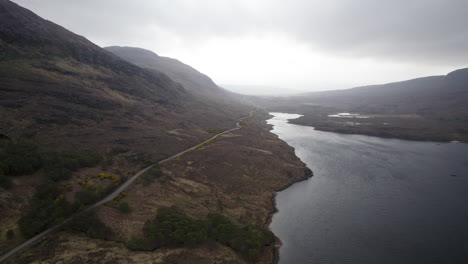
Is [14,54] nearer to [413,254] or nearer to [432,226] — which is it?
[413,254]

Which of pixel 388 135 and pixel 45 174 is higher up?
pixel 45 174

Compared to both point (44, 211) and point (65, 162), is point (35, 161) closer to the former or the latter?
point (65, 162)

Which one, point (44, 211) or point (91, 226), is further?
point (91, 226)

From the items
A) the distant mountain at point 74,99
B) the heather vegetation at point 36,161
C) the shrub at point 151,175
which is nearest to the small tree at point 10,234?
the heather vegetation at point 36,161

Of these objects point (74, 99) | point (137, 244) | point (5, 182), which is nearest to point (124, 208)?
point (137, 244)

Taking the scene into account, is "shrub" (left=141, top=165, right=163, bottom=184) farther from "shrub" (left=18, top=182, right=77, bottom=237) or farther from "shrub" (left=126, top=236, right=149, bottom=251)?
"shrub" (left=126, top=236, right=149, bottom=251)

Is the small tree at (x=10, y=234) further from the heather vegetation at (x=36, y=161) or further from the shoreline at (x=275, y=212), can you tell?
the shoreline at (x=275, y=212)
